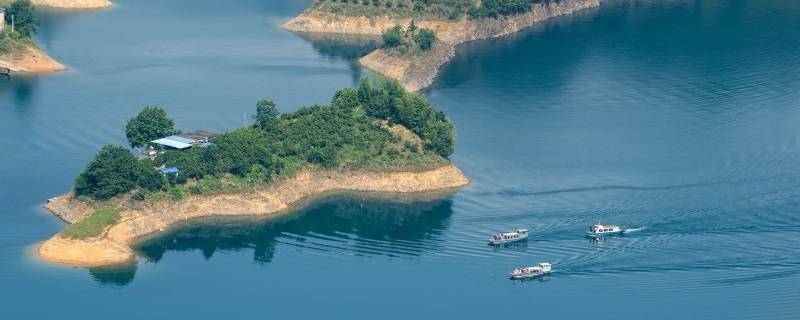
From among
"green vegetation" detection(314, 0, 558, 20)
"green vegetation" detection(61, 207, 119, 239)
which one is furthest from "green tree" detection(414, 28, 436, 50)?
"green vegetation" detection(61, 207, 119, 239)

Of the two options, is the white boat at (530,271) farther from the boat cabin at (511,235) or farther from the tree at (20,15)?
the tree at (20,15)

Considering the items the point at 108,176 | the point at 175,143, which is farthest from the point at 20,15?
the point at 108,176

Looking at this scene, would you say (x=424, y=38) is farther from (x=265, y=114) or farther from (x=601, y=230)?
(x=601, y=230)

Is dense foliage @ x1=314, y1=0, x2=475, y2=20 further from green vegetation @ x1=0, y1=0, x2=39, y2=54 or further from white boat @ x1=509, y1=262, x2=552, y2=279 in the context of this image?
white boat @ x1=509, y1=262, x2=552, y2=279

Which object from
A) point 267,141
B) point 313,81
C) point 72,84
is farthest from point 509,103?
point 72,84

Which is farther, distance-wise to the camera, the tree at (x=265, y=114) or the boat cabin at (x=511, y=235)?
the tree at (x=265, y=114)

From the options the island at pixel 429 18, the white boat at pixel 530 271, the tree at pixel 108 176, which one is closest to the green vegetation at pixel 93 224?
the tree at pixel 108 176
